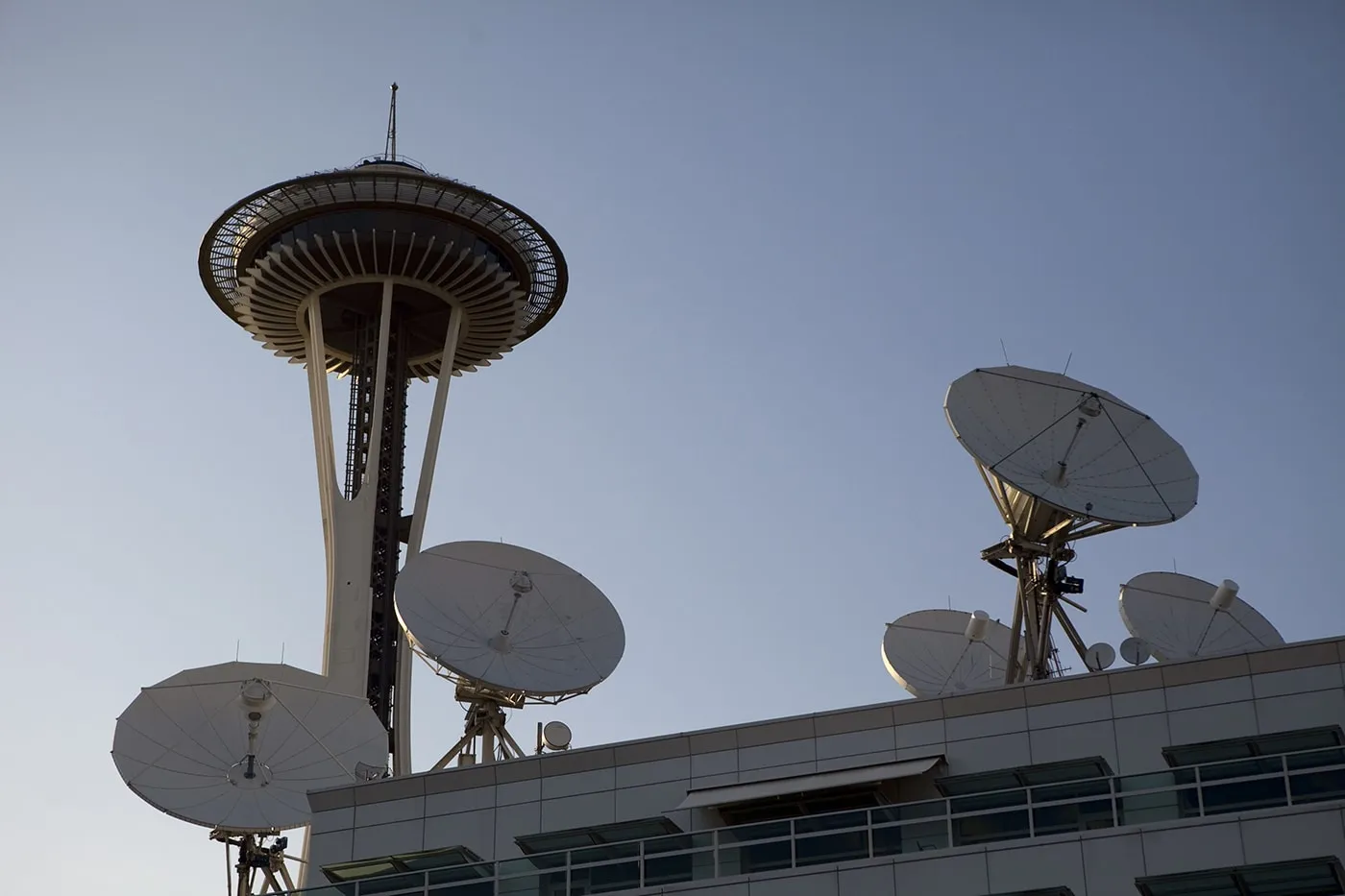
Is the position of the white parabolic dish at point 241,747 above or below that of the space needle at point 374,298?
below

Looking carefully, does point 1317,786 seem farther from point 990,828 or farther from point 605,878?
point 605,878

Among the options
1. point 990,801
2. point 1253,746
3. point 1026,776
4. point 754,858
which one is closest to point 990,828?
point 990,801

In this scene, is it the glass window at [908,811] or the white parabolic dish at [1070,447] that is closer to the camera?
the glass window at [908,811]

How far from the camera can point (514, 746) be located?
176 feet

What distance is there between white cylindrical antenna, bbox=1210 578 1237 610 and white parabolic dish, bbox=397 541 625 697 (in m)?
14.8

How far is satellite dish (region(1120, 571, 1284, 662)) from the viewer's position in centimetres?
5338

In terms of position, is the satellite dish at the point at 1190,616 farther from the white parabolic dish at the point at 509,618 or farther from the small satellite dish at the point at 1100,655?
the white parabolic dish at the point at 509,618

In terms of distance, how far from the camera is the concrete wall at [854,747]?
3788cm

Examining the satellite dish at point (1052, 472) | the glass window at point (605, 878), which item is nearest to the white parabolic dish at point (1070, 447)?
the satellite dish at point (1052, 472)

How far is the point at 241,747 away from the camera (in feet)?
177

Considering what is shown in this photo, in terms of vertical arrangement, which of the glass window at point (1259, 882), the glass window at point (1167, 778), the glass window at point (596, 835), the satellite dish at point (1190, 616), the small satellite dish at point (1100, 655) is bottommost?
the glass window at point (1259, 882)

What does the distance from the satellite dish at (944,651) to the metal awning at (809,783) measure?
715 inches

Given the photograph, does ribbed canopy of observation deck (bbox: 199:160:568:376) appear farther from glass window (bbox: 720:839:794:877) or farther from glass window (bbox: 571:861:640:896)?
glass window (bbox: 720:839:794:877)

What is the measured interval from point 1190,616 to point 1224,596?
3.10 ft
